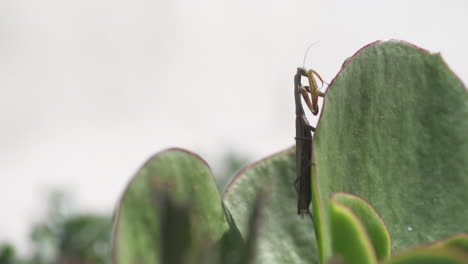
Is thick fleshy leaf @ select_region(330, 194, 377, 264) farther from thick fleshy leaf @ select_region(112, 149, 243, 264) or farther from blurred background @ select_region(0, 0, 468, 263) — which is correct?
blurred background @ select_region(0, 0, 468, 263)

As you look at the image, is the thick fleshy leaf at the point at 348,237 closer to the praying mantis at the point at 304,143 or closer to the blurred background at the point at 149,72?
the praying mantis at the point at 304,143

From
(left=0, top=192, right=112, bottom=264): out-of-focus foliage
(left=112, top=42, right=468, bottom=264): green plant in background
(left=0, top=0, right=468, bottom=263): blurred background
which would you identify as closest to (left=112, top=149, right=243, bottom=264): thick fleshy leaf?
(left=112, top=42, right=468, bottom=264): green plant in background

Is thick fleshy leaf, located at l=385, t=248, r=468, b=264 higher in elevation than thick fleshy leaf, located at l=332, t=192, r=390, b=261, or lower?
higher

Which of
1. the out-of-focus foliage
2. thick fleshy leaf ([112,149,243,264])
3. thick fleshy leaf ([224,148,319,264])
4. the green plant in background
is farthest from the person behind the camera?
the out-of-focus foliage

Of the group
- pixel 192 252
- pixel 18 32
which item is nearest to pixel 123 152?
pixel 18 32

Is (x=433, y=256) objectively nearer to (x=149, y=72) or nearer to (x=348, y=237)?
(x=348, y=237)

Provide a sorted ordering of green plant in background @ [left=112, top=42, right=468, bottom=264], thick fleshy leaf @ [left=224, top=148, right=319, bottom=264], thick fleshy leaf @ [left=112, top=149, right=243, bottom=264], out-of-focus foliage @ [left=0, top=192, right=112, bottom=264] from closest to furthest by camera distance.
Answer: thick fleshy leaf @ [left=112, top=149, right=243, bottom=264], green plant in background @ [left=112, top=42, right=468, bottom=264], thick fleshy leaf @ [left=224, top=148, right=319, bottom=264], out-of-focus foliage @ [left=0, top=192, right=112, bottom=264]

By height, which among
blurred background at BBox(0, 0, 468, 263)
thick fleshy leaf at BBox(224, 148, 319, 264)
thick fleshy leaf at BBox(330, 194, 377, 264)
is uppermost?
thick fleshy leaf at BBox(330, 194, 377, 264)

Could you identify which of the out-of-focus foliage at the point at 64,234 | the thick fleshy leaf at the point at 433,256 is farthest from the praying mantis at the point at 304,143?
the out-of-focus foliage at the point at 64,234
